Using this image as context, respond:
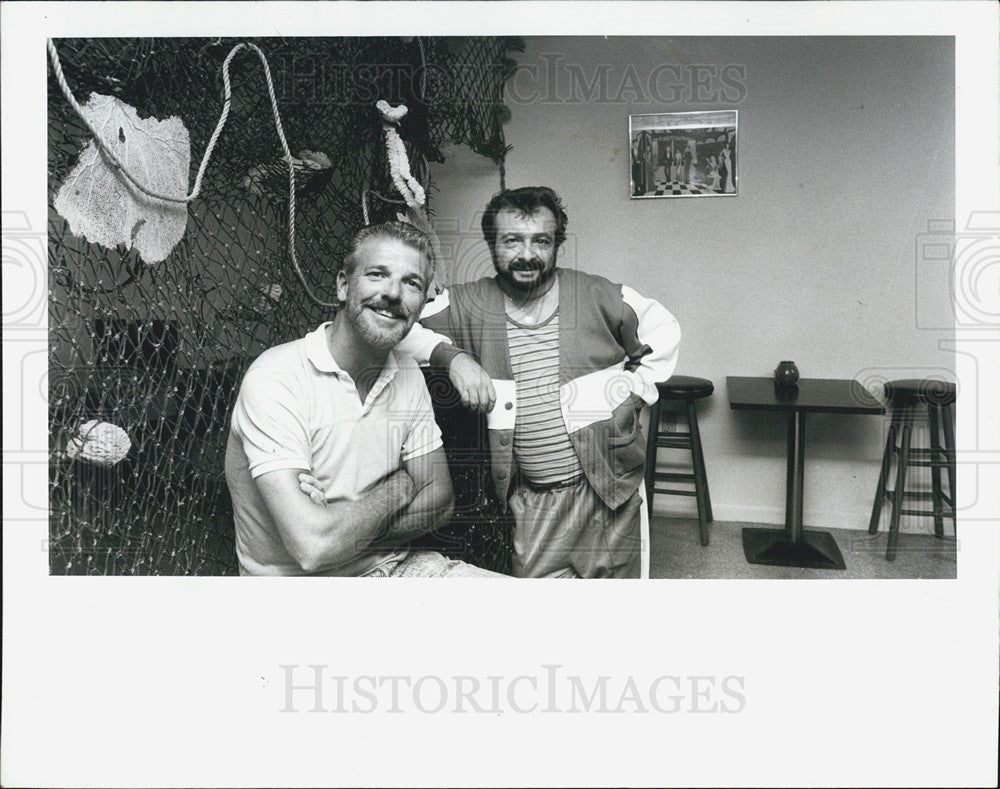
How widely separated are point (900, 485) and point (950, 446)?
16 centimetres

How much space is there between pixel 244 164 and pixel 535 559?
4.20ft

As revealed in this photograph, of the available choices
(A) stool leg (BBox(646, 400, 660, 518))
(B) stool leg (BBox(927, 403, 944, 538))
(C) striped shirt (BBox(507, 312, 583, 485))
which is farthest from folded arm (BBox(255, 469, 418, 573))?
(B) stool leg (BBox(927, 403, 944, 538))

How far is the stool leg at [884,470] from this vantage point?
1.77m

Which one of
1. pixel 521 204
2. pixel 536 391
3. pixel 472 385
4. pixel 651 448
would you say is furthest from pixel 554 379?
pixel 521 204

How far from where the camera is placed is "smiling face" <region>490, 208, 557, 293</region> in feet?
5.75

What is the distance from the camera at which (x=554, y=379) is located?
1779 millimetres

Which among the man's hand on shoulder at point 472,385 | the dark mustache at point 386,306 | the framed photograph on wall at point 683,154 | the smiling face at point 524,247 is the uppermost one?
the framed photograph on wall at point 683,154

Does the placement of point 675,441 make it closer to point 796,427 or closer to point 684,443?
point 684,443

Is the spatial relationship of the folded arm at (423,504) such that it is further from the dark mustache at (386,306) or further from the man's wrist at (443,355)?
the dark mustache at (386,306)

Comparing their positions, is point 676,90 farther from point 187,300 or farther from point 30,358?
point 30,358

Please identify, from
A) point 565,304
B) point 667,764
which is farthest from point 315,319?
point 667,764

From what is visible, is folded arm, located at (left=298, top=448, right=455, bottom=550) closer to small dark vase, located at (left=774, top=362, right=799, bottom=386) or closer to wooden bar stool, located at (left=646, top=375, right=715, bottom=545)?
wooden bar stool, located at (left=646, top=375, right=715, bottom=545)

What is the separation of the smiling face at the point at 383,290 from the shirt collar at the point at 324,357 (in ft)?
0.21

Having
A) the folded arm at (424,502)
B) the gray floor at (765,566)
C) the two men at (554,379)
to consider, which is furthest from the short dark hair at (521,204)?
the gray floor at (765,566)
